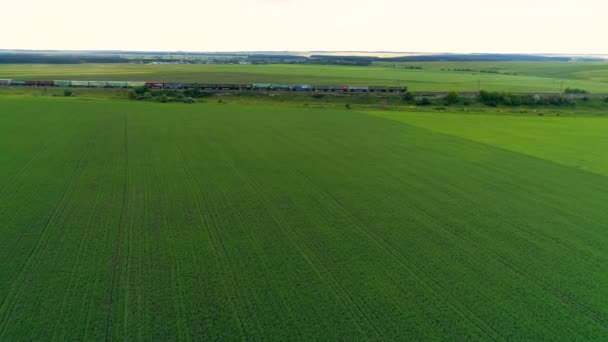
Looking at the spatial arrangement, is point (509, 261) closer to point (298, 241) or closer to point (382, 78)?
point (298, 241)

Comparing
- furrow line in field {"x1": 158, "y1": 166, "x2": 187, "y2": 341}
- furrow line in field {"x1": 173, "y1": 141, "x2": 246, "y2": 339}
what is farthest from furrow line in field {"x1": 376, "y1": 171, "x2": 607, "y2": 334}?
furrow line in field {"x1": 158, "y1": 166, "x2": 187, "y2": 341}

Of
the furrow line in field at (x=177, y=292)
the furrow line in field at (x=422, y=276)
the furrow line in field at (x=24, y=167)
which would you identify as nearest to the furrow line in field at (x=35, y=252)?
the furrow line in field at (x=24, y=167)

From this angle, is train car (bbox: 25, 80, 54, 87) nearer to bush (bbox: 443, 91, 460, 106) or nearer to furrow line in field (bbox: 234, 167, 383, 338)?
bush (bbox: 443, 91, 460, 106)

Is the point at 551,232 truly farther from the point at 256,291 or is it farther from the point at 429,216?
the point at 256,291

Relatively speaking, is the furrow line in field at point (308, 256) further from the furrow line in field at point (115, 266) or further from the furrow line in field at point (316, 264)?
the furrow line in field at point (115, 266)

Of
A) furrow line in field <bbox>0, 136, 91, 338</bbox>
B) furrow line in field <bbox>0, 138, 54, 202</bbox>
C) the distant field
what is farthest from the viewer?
the distant field

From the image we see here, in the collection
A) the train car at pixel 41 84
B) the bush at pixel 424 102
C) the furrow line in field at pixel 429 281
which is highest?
the train car at pixel 41 84

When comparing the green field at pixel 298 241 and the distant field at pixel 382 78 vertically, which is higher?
the distant field at pixel 382 78

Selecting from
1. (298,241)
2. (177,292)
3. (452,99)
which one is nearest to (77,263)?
(177,292)
